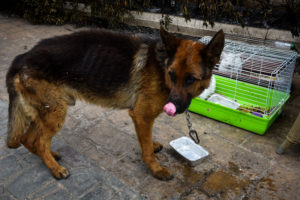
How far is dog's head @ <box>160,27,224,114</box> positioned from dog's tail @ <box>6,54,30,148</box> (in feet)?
5.17

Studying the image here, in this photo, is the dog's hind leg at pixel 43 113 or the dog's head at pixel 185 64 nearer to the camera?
the dog's head at pixel 185 64

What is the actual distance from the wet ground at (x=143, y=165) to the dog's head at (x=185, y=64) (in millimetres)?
1073

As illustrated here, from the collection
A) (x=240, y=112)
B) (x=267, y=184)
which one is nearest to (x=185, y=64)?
(x=267, y=184)

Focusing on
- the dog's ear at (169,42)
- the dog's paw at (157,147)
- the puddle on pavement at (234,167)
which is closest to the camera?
the dog's ear at (169,42)

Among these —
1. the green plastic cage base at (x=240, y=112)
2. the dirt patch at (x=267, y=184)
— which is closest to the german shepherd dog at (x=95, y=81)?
the dirt patch at (x=267, y=184)

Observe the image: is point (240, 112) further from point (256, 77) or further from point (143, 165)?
point (143, 165)

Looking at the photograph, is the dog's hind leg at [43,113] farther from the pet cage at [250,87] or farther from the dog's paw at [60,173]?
the pet cage at [250,87]

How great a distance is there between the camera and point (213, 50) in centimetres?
253

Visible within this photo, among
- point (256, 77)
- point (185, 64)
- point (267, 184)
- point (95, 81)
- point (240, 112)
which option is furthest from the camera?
point (256, 77)

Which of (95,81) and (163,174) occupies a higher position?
(95,81)

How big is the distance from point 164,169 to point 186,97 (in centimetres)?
103

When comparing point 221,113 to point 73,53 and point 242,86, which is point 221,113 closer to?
point 242,86

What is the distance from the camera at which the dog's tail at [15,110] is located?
2809 mm

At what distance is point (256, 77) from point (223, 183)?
2.02 m
